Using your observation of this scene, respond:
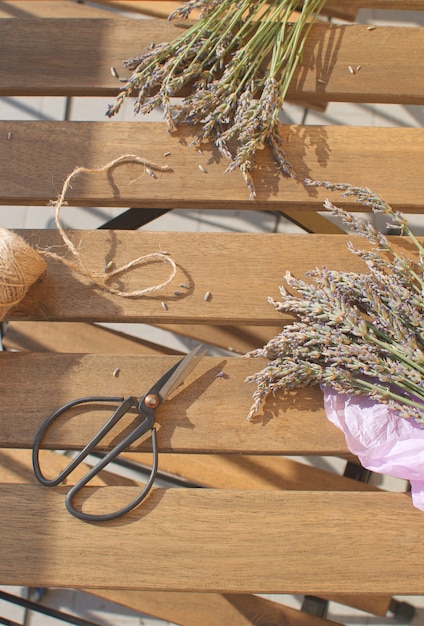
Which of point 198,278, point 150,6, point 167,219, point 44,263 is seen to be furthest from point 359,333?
point 167,219

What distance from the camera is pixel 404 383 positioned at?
105cm

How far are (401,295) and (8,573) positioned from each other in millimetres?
770

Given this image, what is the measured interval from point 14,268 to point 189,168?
1.19 ft

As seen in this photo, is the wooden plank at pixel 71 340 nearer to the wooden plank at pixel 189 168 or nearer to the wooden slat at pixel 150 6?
the wooden plank at pixel 189 168

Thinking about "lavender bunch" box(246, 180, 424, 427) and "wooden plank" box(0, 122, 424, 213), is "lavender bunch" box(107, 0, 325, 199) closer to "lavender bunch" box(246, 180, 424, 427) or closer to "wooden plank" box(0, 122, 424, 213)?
"wooden plank" box(0, 122, 424, 213)

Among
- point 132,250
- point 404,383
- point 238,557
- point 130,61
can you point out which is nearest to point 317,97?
point 130,61

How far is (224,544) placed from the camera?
105 cm

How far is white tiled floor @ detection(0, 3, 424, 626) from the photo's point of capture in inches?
72.5

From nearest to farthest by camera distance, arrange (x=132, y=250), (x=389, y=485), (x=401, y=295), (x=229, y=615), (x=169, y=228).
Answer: (x=401, y=295)
(x=132, y=250)
(x=229, y=615)
(x=389, y=485)
(x=169, y=228)

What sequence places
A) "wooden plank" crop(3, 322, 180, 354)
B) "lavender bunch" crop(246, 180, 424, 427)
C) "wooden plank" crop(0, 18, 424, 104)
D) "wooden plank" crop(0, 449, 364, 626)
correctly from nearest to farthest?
"lavender bunch" crop(246, 180, 424, 427), "wooden plank" crop(0, 18, 424, 104), "wooden plank" crop(0, 449, 364, 626), "wooden plank" crop(3, 322, 180, 354)

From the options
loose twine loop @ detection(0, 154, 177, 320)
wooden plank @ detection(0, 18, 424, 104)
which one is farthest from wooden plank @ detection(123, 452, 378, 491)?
wooden plank @ detection(0, 18, 424, 104)

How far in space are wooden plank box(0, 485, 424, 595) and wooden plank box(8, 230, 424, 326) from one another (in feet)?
1.01

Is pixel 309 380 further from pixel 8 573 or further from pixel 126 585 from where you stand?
pixel 8 573

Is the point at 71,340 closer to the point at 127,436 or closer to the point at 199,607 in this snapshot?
the point at 127,436
